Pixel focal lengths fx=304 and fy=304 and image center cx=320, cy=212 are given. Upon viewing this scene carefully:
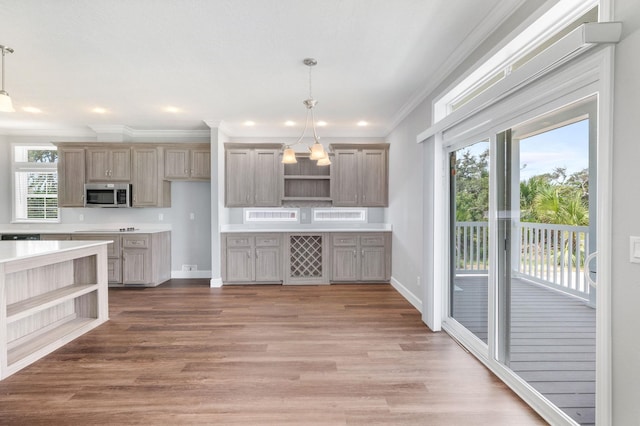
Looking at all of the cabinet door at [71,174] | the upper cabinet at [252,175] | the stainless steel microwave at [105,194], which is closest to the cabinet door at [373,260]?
the upper cabinet at [252,175]

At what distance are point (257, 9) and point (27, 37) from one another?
2.04 meters

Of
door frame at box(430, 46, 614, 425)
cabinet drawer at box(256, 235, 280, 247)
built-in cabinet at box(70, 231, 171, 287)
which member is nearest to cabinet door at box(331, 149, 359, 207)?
cabinet drawer at box(256, 235, 280, 247)

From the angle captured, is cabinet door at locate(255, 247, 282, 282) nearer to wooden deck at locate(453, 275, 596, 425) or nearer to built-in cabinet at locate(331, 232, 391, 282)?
built-in cabinet at locate(331, 232, 391, 282)

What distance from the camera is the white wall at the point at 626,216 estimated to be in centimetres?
132

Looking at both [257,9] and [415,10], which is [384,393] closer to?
[415,10]

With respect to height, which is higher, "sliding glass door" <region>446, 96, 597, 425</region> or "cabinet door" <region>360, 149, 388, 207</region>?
"cabinet door" <region>360, 149, 388, 207</region>

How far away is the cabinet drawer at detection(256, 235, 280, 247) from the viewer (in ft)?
16.8

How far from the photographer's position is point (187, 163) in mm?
5270

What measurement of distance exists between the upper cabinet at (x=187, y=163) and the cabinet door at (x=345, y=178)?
2222mm

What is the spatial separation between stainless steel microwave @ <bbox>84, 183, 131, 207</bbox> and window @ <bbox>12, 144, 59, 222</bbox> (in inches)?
37.9

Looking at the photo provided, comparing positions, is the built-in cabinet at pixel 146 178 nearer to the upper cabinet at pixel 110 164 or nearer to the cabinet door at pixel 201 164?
the upper cabinet at pixel 110 164

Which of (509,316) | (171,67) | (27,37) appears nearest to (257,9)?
(171,67)

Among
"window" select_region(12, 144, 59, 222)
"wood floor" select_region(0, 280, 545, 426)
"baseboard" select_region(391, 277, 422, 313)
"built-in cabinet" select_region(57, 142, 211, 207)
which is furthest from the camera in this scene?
"window" select_region(12, 144, 59, 222)

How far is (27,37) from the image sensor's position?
2.56 metres
